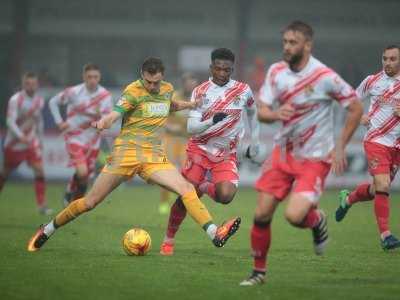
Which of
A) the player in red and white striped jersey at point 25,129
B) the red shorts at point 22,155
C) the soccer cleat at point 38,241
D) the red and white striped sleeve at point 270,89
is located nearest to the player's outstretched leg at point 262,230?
the red and white striped sleeve at point 270,89

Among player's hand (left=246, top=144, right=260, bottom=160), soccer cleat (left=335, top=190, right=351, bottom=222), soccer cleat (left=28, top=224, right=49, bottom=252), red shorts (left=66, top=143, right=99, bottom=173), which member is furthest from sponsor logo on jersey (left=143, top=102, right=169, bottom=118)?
red shorts (left=66, top=143, right=99, bottom=173)

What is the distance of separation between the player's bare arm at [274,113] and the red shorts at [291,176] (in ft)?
1.55

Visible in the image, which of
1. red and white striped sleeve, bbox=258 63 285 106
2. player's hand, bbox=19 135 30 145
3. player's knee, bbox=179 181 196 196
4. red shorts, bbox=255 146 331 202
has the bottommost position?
red shorts, bbox=255 146 331 202

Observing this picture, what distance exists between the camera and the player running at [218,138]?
1223 centimetres

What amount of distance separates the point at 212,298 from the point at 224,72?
4.05 meters

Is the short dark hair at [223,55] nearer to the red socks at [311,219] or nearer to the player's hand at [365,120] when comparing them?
the player's hand at [365,120]

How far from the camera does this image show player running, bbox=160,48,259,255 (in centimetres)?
1223

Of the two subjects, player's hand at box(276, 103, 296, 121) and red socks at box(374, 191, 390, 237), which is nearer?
player's hand at box(276, 103, 296, 121)

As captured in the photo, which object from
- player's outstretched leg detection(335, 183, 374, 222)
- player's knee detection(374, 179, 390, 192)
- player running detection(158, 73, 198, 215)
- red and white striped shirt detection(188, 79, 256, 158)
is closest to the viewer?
red and white striped shirt detection(188, 79, 256, 158)

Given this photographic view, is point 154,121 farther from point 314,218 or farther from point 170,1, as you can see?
point 170,1

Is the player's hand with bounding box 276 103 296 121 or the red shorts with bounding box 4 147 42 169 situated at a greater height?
the red shorts with bounding box 4 147 42 169

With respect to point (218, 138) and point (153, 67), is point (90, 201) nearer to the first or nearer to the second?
point (153, 67)

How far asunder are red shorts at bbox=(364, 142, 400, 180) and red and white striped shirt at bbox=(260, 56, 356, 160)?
333cm

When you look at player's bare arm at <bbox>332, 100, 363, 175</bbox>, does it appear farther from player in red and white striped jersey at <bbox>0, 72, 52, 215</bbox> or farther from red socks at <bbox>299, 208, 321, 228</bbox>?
player in red and white striped jersey at <bbox>0, 72, 52, 215</bbox>
